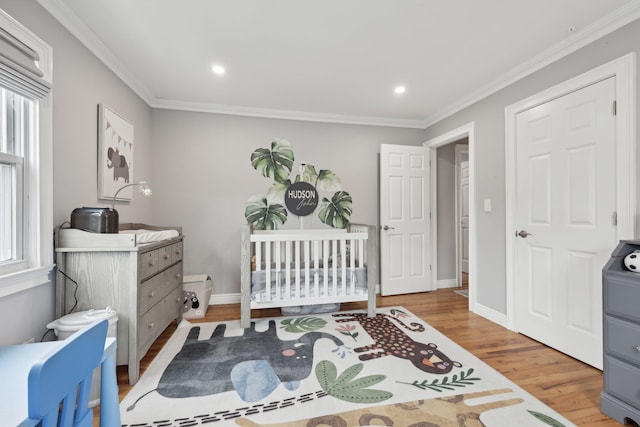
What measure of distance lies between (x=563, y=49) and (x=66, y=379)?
3.18 m

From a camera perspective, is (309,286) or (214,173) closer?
(309,286)

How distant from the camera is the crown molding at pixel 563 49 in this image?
1.65 metres

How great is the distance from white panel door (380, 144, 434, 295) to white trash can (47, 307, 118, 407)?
278cm

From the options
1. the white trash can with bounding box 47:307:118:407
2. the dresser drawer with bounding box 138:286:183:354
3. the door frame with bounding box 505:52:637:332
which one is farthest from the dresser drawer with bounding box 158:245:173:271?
the door frame with bounding box 505:52:637:332

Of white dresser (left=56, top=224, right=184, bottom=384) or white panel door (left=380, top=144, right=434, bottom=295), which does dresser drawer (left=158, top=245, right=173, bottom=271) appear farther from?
white panel door (left=380, top=144, right=434, bottom=295)

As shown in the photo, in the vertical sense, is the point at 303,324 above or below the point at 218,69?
below

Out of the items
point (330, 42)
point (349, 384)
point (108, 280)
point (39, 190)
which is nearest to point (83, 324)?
point (108, 280)

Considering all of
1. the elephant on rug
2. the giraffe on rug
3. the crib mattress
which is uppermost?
the crib mattress

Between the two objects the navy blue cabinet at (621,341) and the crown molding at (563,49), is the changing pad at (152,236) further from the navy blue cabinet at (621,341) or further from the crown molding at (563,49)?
the crown molding at (563,49)

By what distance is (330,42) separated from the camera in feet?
6.44

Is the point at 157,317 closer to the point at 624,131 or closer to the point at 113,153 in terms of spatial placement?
the point at 113,153

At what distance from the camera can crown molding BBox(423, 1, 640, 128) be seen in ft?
5.42

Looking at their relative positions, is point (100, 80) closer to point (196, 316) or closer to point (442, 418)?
point (196, 316)

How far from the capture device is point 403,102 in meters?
3.06
